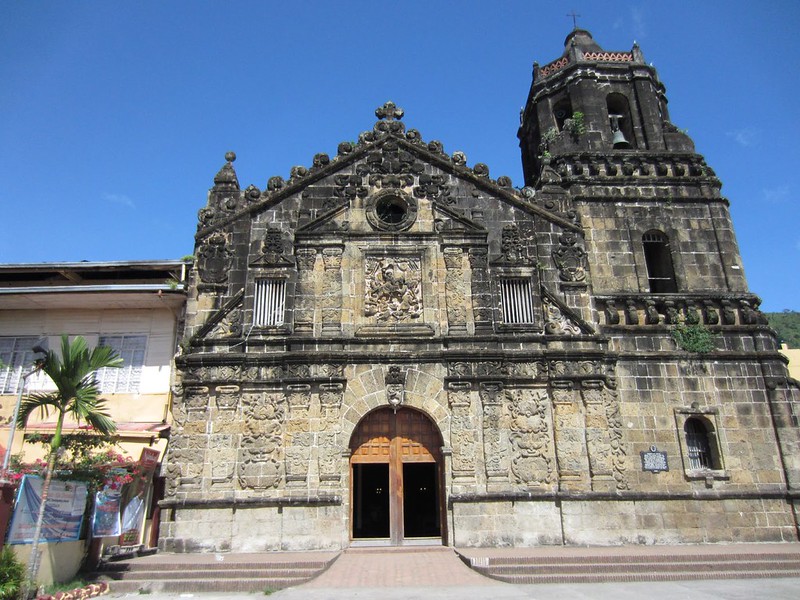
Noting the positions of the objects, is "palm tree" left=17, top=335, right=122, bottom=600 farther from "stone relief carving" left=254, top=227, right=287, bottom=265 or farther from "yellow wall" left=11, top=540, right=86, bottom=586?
"stone relief carving" left=254, top=227, right=287, bottom=265

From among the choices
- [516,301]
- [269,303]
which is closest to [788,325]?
[516,301]

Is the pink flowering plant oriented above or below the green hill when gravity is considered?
below

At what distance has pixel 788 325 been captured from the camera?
8475 cm

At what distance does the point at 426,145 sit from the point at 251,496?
464 inches

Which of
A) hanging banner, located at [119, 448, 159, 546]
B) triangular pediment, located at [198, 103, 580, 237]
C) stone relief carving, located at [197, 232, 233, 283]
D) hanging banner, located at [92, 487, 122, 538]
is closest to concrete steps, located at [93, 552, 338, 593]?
hanging banner, located at [92, 487, 122, 538]

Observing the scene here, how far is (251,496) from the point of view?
15219 mm

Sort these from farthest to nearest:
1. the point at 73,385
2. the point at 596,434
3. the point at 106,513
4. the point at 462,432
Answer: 1. the point at 596,434
2. the point at 462,432
3. the point at 106,513
4. the point at 73,385

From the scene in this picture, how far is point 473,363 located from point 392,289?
10.5ft

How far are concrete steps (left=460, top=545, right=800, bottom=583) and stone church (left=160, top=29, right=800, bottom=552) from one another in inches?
80.1

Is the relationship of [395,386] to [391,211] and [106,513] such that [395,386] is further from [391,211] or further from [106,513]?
[106,513]

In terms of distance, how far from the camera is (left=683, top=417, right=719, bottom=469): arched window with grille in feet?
54.5

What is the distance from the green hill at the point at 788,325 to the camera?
240ft

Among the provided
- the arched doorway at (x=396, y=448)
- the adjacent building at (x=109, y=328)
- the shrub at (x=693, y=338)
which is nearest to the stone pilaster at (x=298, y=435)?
the arched doorway at (x=396, y=448)

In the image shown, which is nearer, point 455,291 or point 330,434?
point 330,434
